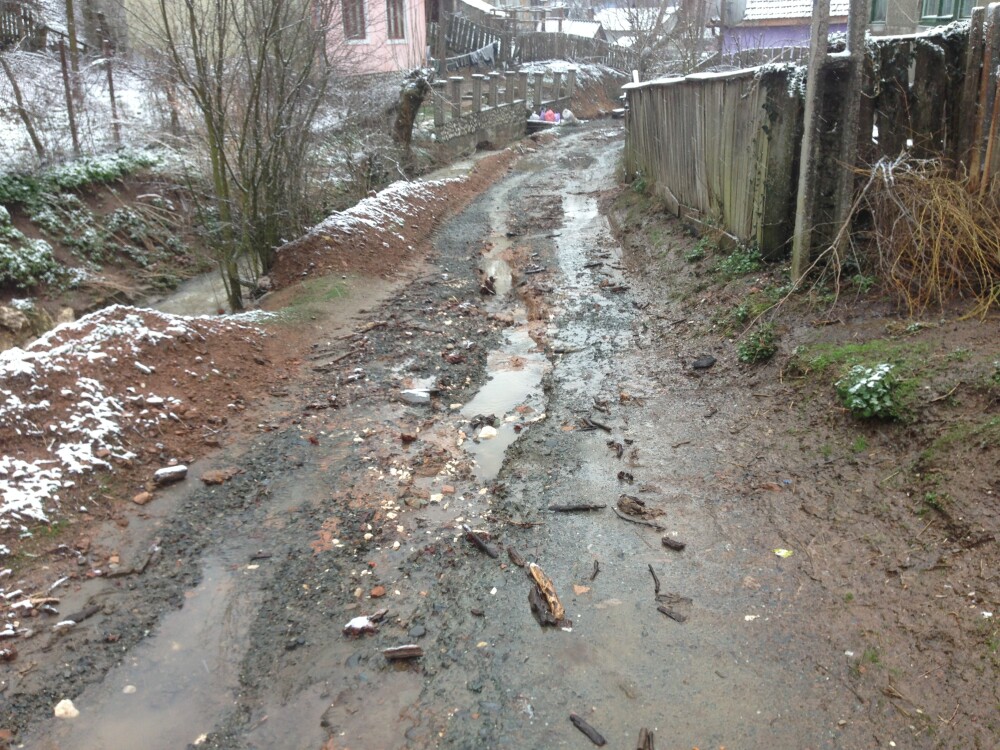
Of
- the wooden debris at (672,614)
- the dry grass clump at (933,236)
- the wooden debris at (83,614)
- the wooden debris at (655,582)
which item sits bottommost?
the wooden debris at (672,614)

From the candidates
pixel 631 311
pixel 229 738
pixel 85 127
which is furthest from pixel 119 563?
pixel 85 127

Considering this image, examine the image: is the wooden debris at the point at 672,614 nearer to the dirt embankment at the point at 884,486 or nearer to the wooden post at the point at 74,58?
the dirt embankment at the point at 884,486

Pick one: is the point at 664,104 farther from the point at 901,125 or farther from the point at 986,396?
the point at 986,396

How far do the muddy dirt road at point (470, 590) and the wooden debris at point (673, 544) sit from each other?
4cm

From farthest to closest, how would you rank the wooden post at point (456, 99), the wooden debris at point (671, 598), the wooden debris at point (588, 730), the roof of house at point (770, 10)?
the roof of house at point (770, 10), the wooden post at point (456, 99), the wooden debris at point (671, 598), the wooden debris at point (588, 730)

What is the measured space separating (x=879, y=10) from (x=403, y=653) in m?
14.3

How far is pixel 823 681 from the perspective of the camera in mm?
2926

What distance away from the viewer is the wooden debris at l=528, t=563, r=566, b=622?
11.2 ft

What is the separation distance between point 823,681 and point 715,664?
0.42m

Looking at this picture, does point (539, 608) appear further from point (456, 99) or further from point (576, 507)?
point (456, 99)

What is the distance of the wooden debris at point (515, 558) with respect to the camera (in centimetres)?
379

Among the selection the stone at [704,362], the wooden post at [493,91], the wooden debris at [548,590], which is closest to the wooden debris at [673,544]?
the wooden debris at [548,590]

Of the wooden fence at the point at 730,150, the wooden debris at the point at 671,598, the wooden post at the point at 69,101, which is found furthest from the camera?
the wooden post at the point at 69,101

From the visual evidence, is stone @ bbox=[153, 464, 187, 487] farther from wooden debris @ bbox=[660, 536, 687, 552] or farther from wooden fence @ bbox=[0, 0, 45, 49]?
wooden fence @ bbox=[0, 0, 45, 49]
